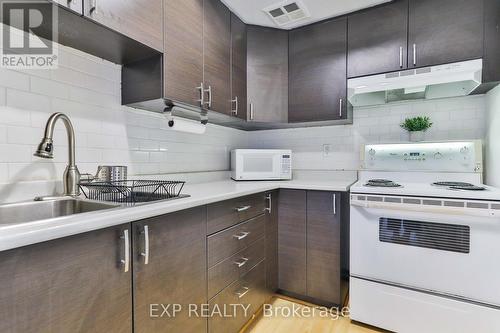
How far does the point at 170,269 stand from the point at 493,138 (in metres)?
2.19

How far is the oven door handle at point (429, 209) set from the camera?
4.42 ft

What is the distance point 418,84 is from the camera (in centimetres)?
177

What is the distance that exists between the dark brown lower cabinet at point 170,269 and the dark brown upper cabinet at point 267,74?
127 cm

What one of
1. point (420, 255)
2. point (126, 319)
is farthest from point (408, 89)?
point (126, 319)

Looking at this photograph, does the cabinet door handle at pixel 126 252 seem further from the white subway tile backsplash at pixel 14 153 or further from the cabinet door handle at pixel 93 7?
the cabinet door handle at pixel 93 7

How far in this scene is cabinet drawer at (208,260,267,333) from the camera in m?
1.35

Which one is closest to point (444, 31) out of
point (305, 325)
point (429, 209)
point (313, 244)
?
point (429, 209)

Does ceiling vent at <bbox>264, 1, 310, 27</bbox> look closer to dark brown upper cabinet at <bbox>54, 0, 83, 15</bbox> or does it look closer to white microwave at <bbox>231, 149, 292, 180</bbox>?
white microwave at <bbox>231, 149, 292, 180</bbox>

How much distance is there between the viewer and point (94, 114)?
142 centimetres

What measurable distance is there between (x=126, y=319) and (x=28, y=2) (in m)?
1.25

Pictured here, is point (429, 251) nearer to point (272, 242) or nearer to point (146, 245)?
point (272, 242)

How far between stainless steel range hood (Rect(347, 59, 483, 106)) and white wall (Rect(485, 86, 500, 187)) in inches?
5.7
